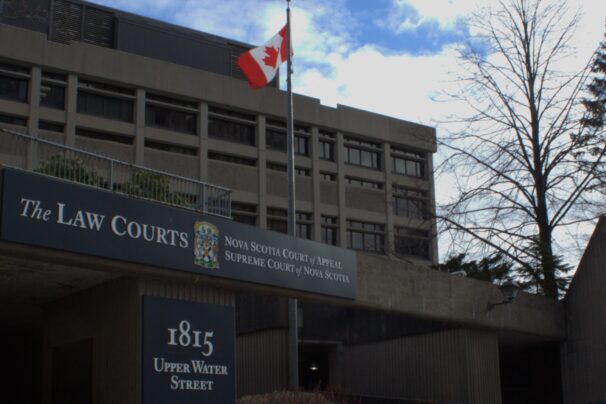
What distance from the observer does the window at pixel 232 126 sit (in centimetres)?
5078

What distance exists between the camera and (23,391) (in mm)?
23109

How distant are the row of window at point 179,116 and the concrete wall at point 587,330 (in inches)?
1115

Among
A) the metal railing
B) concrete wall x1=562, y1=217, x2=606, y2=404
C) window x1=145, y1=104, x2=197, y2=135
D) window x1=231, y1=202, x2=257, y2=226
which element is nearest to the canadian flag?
the metal railing

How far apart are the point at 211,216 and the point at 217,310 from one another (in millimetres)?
1826

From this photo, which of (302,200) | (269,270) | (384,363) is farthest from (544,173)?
(302,200)

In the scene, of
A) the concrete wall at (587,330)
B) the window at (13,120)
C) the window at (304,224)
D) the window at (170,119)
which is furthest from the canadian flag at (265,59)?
the window at (304,224)

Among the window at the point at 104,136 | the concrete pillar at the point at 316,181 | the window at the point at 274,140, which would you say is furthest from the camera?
the concrete pillar at the point at 316,181

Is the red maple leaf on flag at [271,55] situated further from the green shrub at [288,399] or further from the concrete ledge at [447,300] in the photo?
the green shrub at [288,399]

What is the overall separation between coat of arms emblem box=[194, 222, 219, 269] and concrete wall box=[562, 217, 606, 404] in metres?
13.5

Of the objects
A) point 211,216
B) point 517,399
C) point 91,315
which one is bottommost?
point 517,399

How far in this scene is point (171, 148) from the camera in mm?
49031

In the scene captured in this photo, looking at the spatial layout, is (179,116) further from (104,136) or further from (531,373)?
(531,373)

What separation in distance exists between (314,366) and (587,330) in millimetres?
8479

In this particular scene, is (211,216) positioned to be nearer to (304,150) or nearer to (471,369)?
(471,369)
